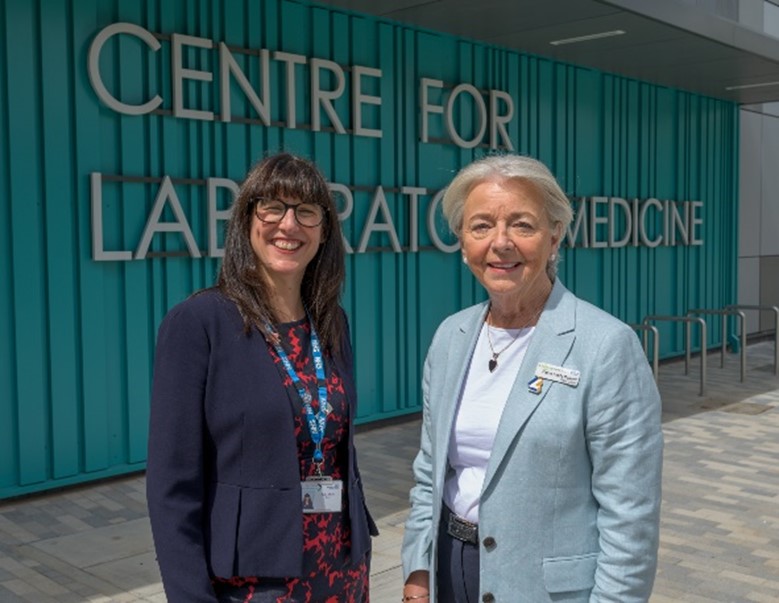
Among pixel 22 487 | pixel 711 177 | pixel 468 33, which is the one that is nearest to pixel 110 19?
pixel 22 487

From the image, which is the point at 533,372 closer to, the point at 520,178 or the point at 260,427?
the point at 520,178

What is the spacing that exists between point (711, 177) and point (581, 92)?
3.35 meters

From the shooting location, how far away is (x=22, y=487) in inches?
216

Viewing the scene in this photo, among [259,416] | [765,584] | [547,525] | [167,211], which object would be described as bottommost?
[765,584]

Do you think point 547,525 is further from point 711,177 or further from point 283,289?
point 711,177

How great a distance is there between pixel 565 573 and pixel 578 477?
8.1 inches

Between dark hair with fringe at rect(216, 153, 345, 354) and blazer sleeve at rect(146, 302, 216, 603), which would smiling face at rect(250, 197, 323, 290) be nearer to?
dark hair with fringe at rect(216, 153, 345, 354)

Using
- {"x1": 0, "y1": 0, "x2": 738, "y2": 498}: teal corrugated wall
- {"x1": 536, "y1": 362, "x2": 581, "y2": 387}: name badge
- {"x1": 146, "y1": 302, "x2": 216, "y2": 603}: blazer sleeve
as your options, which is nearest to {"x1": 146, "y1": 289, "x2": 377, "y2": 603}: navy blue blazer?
{"x1": 146, "y1": 302, "x2": 216, "y2": 603}: blazer sleeve

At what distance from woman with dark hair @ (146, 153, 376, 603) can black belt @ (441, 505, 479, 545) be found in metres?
0.23

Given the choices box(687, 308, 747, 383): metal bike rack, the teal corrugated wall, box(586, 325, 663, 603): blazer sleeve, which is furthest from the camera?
box(687, 308, 747, 383): metal bike rack

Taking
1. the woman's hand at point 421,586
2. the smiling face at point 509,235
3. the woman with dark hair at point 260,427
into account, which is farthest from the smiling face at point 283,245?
the woman's hand at point 421,586

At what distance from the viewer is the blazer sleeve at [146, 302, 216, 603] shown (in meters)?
1.98

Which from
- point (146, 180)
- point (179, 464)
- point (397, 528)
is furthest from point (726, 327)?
point (179, 464)

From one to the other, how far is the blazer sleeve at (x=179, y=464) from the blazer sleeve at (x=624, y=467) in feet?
2.74
